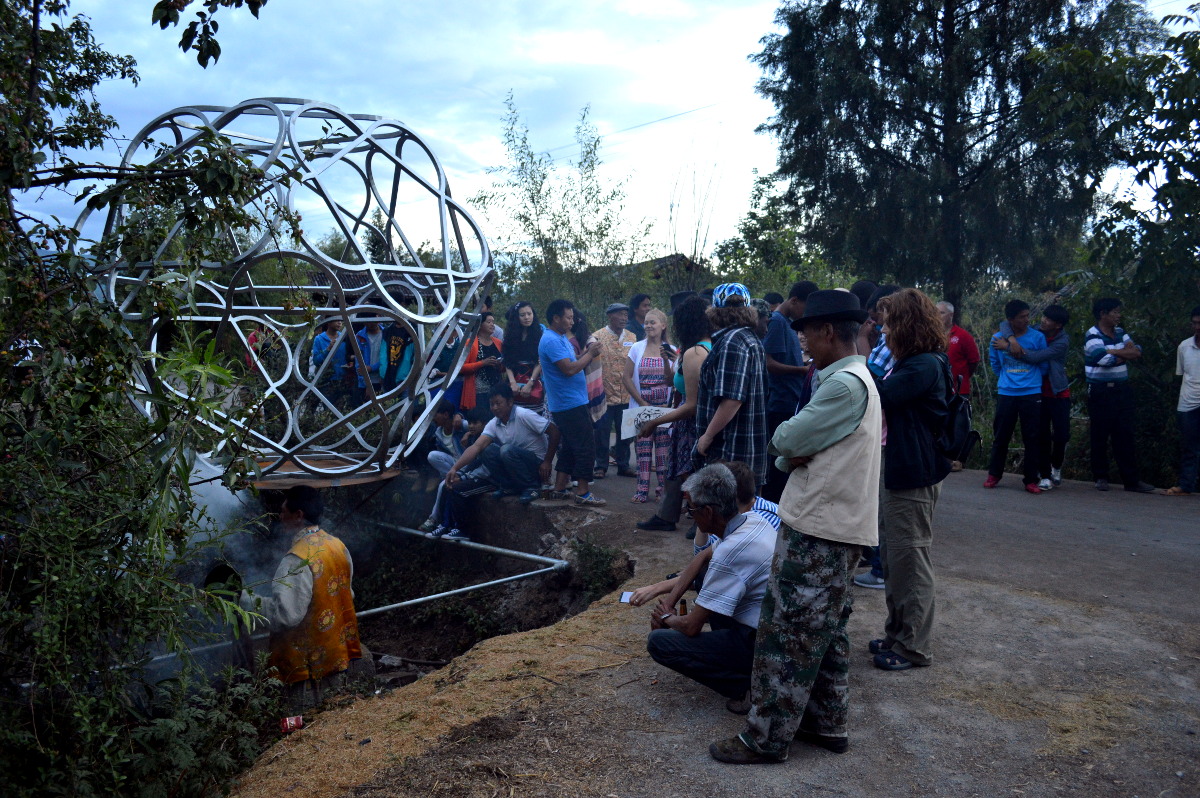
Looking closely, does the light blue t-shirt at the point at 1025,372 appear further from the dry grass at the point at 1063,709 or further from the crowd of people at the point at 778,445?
the dry grass at the point at 1063,709

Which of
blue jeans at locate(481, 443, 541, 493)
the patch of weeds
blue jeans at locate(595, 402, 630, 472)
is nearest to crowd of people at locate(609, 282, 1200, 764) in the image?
the patch of weeds

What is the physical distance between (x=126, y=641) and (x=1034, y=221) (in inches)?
570

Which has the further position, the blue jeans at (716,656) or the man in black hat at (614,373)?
the man in black hat at (614,373)

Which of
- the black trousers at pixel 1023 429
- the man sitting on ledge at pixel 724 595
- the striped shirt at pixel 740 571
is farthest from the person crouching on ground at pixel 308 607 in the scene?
the black trousers at pixel 1023 429

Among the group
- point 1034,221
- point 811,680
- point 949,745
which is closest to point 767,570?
point 811,680

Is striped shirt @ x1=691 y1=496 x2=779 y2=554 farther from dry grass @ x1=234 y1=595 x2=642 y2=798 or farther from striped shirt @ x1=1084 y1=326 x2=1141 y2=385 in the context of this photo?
striped shirt @ x1=1084 y1=326 x2=1141 y2=385

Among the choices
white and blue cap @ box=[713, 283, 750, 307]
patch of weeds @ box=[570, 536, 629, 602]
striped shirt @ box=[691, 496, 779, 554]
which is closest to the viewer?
striped shirt @ box=[691, 496, 779, 554]

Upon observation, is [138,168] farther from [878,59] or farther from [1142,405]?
[878,59]

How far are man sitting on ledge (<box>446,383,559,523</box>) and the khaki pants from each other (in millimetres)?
4283

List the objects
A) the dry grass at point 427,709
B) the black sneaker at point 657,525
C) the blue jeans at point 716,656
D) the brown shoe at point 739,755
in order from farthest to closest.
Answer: the black sneaker at point 657,525 < the blue jeans at point 716,656 < the dry grass at point 427,709 < the brown shoe at point 739,755

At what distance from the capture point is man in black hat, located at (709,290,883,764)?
300 cm

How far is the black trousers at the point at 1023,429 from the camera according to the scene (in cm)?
802

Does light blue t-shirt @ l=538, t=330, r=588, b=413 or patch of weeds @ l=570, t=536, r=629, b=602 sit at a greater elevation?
light blue t-shirt @ l=538, t=330, r=588, b=413

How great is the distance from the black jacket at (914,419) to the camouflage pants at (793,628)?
0.84 metres
